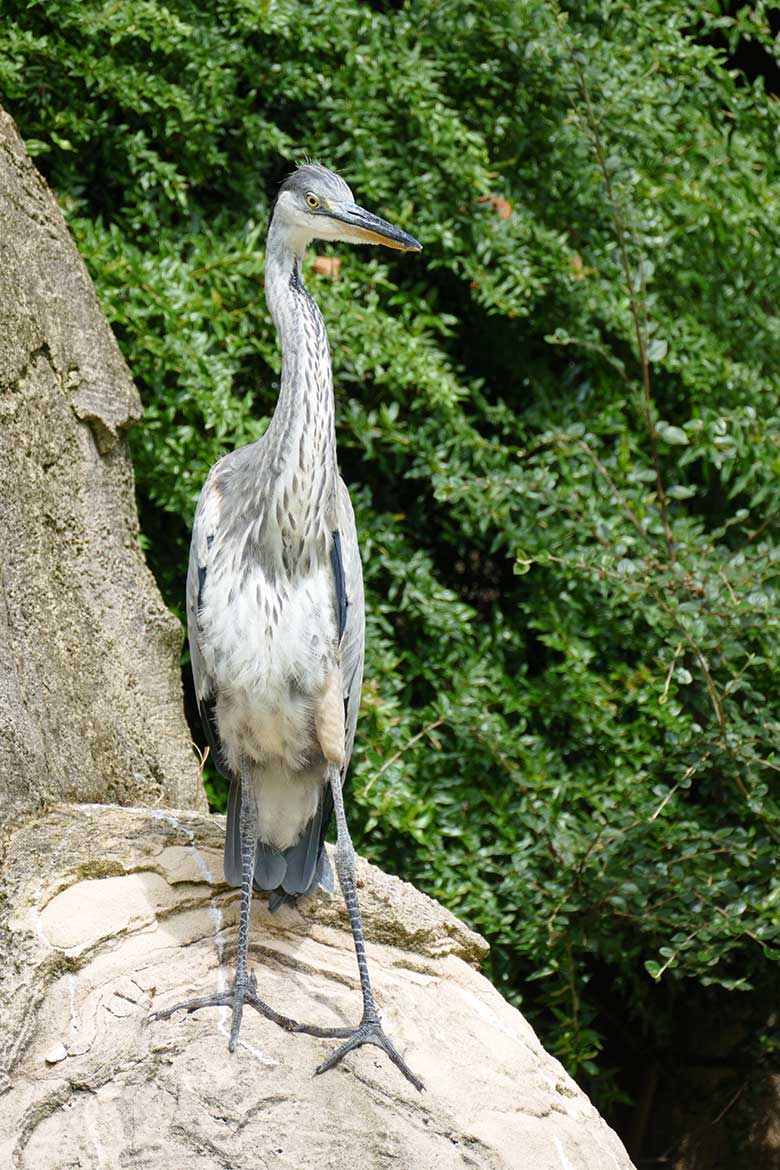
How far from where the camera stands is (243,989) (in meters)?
2.91

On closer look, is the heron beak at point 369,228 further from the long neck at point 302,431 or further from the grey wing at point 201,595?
the grey wing at point 201,595

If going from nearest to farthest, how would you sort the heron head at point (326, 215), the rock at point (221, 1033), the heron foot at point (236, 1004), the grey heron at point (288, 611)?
the rock at point (221, 1033), the heron foot at point (236, 1004), the grey heron at point (288, 611), the heron head at point (326, 215)

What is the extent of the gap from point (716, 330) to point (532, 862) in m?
2.25

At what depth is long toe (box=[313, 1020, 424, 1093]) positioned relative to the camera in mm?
2844

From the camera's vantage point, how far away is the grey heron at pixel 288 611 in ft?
A: 10.4

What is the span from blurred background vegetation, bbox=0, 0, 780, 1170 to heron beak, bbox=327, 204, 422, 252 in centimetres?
101

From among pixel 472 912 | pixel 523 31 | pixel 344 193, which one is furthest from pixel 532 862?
pixel 523 31

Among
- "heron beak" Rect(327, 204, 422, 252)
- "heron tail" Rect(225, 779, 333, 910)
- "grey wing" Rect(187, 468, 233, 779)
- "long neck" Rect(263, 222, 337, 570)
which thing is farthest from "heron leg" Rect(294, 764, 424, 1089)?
"heron beak" Rect(327, 204, 422, 252)

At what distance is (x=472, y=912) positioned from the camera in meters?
4.18

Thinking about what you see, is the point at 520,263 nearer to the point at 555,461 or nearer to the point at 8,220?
the point at 555,461

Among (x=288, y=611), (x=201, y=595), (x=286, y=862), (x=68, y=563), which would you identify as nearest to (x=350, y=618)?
(x=288, y=611)

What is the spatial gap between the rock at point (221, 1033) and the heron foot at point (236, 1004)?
0.07 ft

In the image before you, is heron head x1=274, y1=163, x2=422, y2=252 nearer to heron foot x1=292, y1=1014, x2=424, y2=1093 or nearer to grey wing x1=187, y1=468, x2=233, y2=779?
grey wing x1=187, y1=468, x2=233, y2=779

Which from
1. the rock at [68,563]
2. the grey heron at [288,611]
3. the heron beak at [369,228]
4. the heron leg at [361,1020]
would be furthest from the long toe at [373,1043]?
the heron beak at [369,228]
